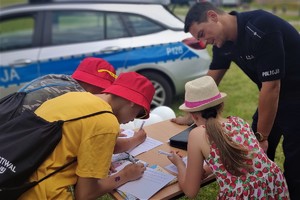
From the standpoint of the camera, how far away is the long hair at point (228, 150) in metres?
1.74

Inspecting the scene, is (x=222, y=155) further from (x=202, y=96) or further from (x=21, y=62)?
(x=21, y=62)

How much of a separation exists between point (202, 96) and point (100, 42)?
2.72 metres

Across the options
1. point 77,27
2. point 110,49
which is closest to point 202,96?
point 110,49

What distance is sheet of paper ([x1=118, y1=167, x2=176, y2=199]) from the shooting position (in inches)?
71.4

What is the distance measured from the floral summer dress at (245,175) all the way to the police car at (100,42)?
262cm

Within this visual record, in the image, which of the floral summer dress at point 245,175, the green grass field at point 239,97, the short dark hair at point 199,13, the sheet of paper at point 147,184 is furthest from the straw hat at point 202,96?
the green grass field at point 239,97

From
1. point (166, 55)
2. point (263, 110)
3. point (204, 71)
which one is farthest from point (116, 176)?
point (204, 71)

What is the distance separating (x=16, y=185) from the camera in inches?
62.0

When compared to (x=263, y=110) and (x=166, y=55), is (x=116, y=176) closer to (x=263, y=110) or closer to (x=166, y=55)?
(x=263, y=110)

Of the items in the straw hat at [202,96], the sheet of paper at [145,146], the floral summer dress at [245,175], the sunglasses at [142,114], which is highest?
the straw hat at [202,96]

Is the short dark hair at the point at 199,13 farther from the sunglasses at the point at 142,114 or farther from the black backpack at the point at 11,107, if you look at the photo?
the black backpack at the point at 11,107

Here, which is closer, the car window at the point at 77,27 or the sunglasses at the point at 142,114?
the sunglasses at the point at 142,114

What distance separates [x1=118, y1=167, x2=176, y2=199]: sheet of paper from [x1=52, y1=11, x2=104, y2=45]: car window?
9.07ft

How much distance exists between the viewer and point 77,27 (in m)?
4.68
